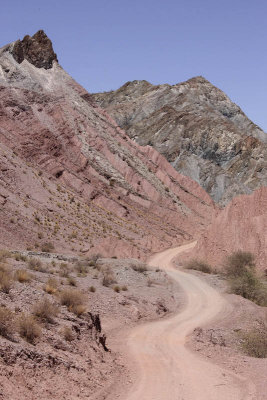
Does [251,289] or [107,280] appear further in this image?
[251,289]

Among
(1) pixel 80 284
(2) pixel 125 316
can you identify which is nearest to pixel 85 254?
(1) pixel 80 284

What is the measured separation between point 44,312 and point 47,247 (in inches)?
898

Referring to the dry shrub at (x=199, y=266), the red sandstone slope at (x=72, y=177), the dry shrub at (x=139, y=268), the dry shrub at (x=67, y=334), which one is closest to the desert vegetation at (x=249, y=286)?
the dry shrub at (x=199, y=266)

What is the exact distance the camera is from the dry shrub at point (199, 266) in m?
34.1

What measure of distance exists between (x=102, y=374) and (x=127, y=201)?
45278 mm

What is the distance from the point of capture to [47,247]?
111 feet

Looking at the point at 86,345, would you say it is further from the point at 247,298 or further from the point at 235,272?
the point at 235,272

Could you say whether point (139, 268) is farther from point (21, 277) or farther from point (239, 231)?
point (21, 277)

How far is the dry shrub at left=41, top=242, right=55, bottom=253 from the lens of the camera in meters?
33.1

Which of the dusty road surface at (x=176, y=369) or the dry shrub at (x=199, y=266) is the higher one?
the dry shrub at (x=199, y=266)

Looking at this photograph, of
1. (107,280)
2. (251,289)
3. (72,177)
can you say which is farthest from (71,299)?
(72,177)

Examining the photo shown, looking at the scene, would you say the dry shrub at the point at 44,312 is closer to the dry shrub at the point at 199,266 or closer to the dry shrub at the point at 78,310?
the dry shrub at the point at 78,310

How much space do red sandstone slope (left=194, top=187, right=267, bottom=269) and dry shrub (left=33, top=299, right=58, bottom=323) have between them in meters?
23.1

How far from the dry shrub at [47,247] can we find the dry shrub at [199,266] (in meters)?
11.4
